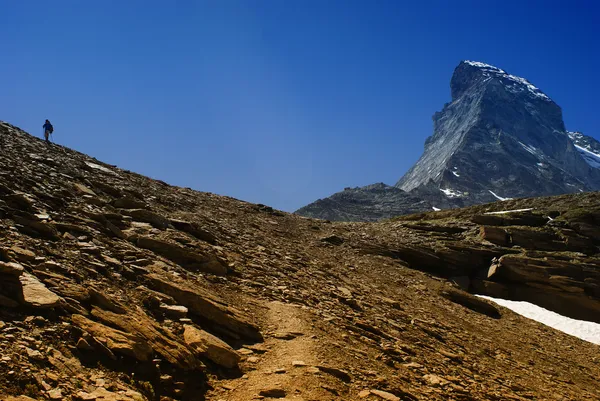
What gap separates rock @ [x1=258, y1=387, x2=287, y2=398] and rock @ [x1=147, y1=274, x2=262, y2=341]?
102 inches

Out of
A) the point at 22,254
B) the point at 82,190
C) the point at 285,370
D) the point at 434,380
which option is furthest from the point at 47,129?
the point at 434,380

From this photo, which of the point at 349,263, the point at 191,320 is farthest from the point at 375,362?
the point at 349,263

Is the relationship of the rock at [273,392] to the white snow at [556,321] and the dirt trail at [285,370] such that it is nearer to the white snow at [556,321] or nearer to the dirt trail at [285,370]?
the dirt trail at [285,370]

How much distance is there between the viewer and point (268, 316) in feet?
39.6

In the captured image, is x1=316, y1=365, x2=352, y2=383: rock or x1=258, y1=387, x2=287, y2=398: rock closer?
x1=258, y1=387, x2=287, y2=398: rock

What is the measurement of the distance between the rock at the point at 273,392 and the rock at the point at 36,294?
4.48 m

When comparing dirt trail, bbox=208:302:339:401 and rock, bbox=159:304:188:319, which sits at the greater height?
rock, bbox=159:304:188:319

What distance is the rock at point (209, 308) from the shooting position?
1044 centimetres

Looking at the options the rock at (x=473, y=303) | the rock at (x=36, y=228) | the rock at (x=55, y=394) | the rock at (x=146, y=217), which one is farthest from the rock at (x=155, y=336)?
the rock at (x=473, y=303)

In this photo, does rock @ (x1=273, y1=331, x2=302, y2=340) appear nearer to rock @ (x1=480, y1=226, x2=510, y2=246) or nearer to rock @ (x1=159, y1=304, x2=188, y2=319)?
rock @ (x1=159, y1=304, x2=188, y2=319)

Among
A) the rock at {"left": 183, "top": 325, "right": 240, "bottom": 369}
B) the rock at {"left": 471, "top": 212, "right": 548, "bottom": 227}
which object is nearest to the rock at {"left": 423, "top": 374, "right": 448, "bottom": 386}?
the rock at {"left": 183, "top": 325, "right": 240, "bottom": 369}

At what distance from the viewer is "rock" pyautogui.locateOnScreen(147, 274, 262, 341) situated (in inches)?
411

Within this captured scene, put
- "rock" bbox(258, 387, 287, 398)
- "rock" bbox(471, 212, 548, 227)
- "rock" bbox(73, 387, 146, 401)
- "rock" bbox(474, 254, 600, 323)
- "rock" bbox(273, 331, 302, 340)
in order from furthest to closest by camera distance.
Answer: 1. "rock" bbox(471, 212, 548, 227)
2. "rock" bbox(474, 254, 600, 323)
3. "rock" bbox(273, 331, 302, 340)
4. "rock" bbox(258, 387, 287, 398)
5. "rock" bbox(73, 387, 146, 401)

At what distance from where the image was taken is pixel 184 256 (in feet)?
48.8
